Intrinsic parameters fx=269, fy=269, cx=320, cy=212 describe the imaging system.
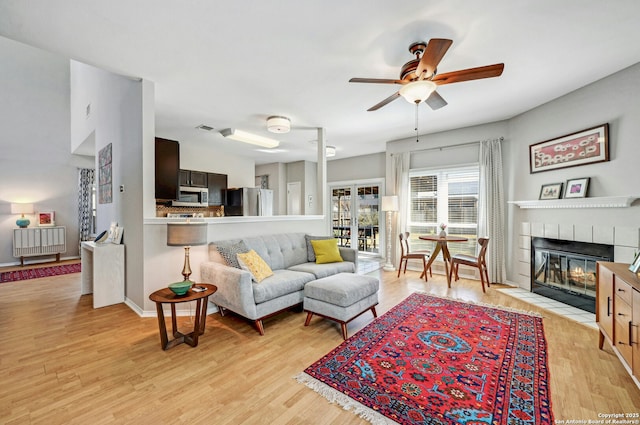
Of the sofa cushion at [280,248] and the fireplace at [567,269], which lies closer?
the fireplace at [567,269]

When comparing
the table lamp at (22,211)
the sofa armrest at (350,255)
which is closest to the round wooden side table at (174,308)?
the sofa armrest at (350,255)

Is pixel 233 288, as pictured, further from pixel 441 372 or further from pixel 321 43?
pixel 321 43

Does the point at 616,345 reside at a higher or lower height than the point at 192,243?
lower

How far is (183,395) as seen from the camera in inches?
69.5

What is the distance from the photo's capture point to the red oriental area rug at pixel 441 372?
1611 millimetres

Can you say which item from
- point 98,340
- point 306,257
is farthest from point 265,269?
point 98,340

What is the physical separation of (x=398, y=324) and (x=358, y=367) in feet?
3.12

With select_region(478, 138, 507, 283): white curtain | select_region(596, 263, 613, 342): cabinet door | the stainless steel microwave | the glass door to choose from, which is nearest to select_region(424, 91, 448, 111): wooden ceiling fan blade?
select_region(596, 263, 613, 342): cabinet door

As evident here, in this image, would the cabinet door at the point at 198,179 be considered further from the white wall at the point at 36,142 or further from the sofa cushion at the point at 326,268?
the sofa cushion at the point at 326,268

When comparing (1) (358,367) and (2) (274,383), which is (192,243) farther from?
(1) (358,367)

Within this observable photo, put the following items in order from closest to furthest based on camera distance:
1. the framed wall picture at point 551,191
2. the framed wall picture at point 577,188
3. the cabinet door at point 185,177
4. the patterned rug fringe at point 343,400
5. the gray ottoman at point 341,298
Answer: the patterned rug fringe at point 343,400 < the gray ottoman at point 341,298 < the framed wall picture at point 577,188 < the framed wall picture at point 551,191 < the cabinet door at point 185,177

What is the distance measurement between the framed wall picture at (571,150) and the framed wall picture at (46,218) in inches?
387

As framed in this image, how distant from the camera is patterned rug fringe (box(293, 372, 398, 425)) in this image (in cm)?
155

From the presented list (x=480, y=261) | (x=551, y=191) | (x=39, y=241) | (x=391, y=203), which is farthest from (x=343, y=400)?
(x=39, y=241)
